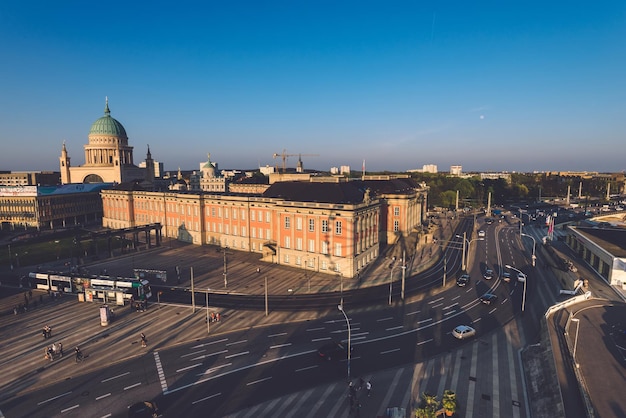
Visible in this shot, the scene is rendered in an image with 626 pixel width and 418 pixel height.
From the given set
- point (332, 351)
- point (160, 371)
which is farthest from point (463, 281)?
point (160, 371)

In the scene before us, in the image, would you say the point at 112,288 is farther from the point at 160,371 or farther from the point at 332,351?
the point at 332,351

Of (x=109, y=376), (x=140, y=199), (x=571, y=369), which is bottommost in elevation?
(x=109, y=376)

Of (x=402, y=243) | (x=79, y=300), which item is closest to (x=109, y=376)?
(x=79, y=300)

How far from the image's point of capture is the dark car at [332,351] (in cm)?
3700

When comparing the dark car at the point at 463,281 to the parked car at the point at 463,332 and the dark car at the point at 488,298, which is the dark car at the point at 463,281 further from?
the parked car at the point at 463,332

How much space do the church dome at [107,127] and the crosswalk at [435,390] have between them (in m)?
157

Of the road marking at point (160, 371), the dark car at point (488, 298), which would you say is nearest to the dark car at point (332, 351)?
the road marking at point (160, 371)

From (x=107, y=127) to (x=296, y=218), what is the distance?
12480 centimetres

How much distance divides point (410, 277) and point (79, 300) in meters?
57.3

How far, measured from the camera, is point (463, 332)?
41.4m

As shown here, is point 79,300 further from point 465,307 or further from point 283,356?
point 465,307

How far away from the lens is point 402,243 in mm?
91812

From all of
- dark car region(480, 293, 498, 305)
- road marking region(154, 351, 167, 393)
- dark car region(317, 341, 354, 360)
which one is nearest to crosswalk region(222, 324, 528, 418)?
dark car region(317, 341, 354, 360)

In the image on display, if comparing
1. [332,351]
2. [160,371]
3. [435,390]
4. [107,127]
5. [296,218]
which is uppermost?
[107,127]
